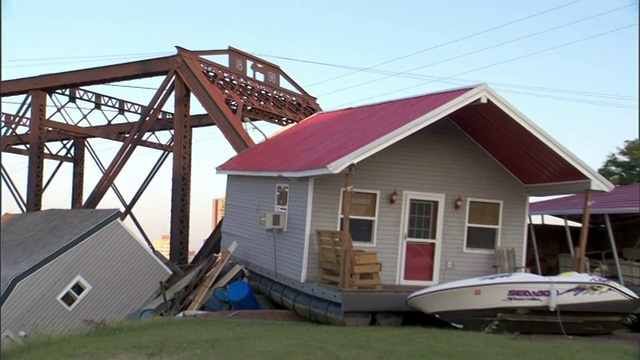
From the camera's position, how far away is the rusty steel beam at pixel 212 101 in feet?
72.5

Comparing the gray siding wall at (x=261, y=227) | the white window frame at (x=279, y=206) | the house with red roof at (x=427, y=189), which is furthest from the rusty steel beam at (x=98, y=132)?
the house with red roof at (x=427, y=189)

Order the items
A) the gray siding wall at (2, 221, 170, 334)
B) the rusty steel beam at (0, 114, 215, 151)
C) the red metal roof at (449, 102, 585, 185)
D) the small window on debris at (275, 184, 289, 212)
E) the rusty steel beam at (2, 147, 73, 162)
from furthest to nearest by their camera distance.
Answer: the rusty steel beam at (2, 147, 73, 162) < the rusty steel beam at (0, 114, 215, 151) < the gray siding wall at (2, 221, 170, 334) < the small window on debris at (275, 184, 289, 212) < the red metal roof at (449, 102, 585, 185)

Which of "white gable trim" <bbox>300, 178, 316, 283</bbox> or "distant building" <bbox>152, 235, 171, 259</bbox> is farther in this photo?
"distant building" <bbox>152, 235, 171, 259</bbox>

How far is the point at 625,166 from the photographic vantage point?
31.5 m

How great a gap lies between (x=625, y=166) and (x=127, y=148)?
21535 millimetres

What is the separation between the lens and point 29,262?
48.9 feet

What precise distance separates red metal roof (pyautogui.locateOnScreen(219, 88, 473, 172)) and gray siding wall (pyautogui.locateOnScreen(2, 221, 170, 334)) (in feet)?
11.1

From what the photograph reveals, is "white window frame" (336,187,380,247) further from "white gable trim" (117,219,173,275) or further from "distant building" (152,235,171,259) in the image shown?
"distant building" (152,235,171,259)

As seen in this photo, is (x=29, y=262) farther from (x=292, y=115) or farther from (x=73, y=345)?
(x=292, y=115)

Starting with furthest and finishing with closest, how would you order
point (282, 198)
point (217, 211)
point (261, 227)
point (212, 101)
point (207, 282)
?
1. point (217, 211)
2. point (212, 101)
3. point (261, 227)
4. point (207, 282)
5. point (282, 198)

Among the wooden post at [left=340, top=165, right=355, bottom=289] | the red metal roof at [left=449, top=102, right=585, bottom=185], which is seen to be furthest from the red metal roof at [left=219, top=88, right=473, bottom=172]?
the red metal roof at [left=449, top=102, right=585, bottom=185]

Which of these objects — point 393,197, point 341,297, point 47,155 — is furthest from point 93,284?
point 47,155

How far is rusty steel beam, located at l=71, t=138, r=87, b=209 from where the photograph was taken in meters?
35.5

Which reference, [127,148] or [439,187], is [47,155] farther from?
[439,187]
